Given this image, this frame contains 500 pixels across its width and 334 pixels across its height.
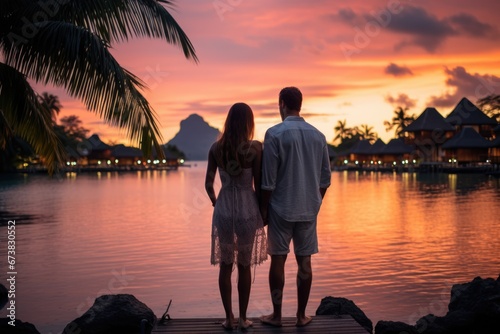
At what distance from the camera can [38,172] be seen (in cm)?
10231

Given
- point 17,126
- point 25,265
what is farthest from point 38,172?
point 17,126

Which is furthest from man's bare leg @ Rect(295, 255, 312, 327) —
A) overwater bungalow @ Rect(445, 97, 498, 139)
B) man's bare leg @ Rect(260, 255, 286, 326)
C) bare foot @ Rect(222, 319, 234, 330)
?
overwater bungalow @ Rect(445, 97, 498, 139)

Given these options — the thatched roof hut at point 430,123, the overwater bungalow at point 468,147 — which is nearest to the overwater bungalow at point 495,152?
the overwater bungalow at point 468,147

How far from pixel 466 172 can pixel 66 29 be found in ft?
222

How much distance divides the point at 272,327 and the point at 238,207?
963mm

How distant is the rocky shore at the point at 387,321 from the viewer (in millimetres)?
7008

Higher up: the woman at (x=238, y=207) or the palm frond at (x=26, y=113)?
the palm frond at (x=26, y=113)

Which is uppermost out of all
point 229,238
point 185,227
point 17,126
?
point 17,126

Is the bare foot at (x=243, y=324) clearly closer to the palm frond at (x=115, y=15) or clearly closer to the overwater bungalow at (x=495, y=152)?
the palm frond at (x=115, y=15)

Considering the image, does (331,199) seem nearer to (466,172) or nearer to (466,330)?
(466,330)

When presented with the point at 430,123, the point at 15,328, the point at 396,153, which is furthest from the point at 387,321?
the point at 396,153

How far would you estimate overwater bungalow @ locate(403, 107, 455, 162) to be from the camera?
3226 inches

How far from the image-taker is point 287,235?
5020 millimetres

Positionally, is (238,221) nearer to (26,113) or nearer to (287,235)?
(287,235)
